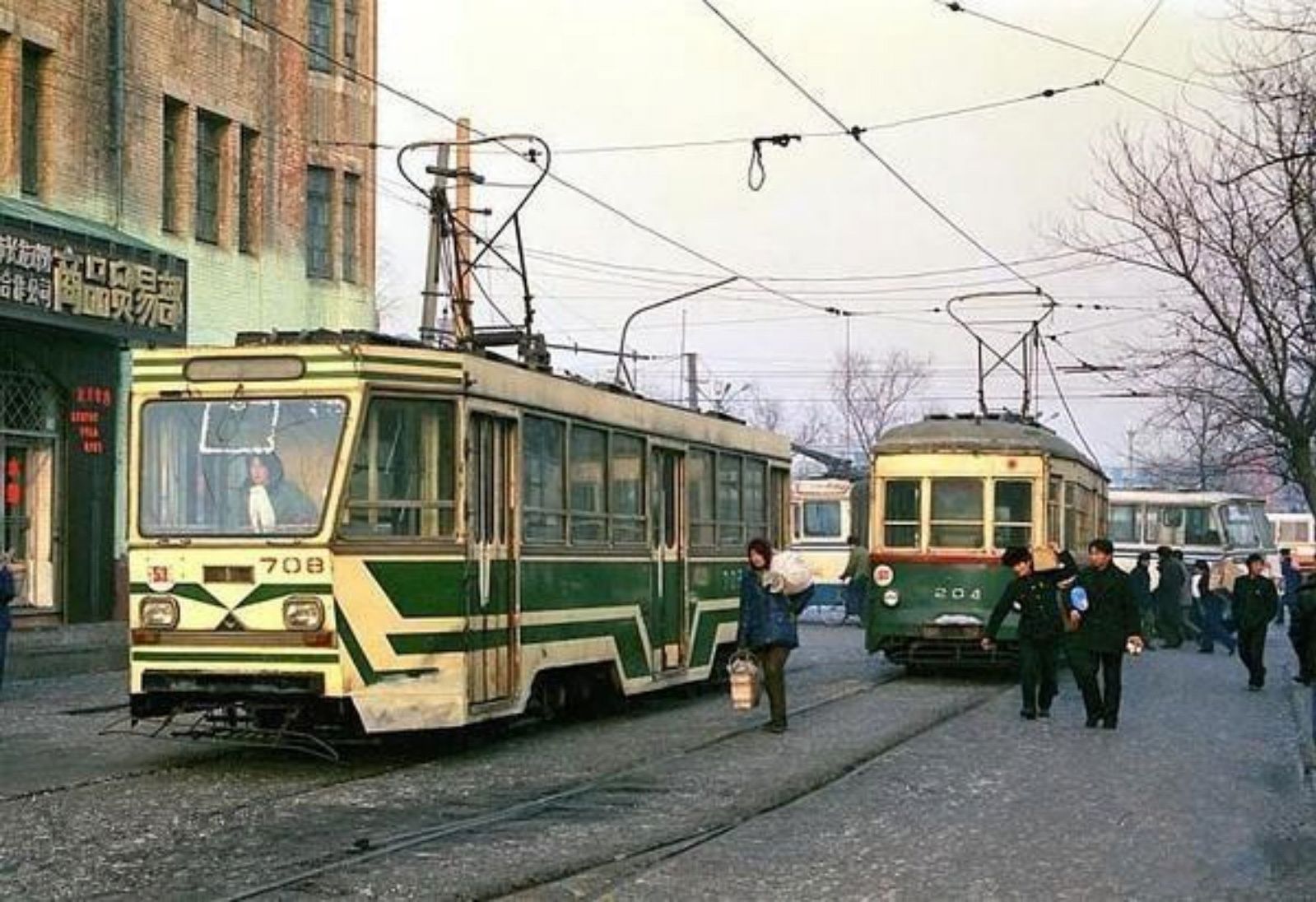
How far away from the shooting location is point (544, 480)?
15.2m

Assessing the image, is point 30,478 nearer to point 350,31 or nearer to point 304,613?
point 350,31

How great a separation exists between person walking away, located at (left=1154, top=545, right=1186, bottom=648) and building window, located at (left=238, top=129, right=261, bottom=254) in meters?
15.6

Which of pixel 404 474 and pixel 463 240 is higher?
pixel 463 240

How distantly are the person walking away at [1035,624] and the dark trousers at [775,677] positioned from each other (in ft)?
9.57

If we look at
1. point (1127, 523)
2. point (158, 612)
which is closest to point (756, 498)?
point (158, 612)

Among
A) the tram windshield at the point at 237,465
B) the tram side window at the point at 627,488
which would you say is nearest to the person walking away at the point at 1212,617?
the tram side window at the point at 627,488

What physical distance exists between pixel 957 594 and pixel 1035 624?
14.3 feet

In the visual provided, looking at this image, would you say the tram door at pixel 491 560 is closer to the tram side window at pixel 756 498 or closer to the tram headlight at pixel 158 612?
the tram headlight at pixel 158 612

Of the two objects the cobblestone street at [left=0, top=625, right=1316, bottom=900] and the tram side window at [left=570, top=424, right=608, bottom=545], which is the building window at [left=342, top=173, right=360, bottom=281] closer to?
the cobblestone street at [left=0, top=625, right=1316, bottom=900]

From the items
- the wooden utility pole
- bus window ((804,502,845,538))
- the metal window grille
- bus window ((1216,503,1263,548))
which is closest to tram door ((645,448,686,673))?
the wooden utility pole

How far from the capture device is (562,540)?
15.6 meters

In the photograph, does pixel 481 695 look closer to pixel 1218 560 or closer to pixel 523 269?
pixel 523 269

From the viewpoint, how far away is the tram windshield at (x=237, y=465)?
513 inches

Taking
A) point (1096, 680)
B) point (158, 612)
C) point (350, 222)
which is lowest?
point (1096, 680)
